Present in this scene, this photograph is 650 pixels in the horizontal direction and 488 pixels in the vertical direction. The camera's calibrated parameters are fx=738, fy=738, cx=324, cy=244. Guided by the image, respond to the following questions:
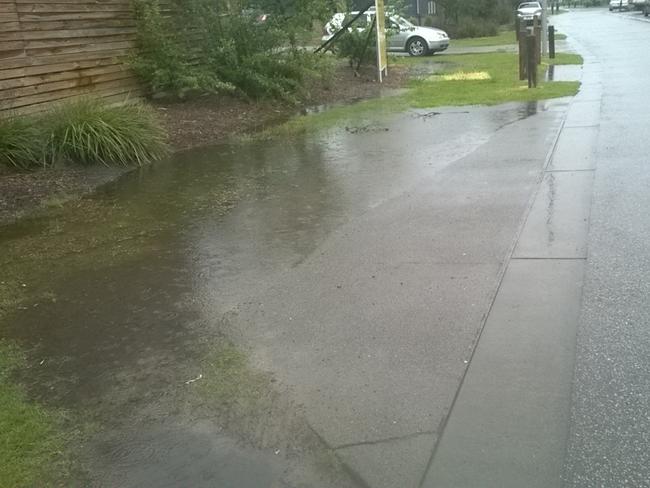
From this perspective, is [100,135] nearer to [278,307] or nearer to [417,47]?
[278,307]

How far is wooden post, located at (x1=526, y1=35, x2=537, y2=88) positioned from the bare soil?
3.64 metres

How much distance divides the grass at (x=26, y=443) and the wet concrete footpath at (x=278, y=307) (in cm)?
13

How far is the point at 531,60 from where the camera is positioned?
1602 centimetres

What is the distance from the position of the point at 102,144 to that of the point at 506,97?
28.3ft

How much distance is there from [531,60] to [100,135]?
988 cm

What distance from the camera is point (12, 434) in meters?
3.75

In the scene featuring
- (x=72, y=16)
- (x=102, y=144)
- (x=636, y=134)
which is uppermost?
(x=72, y=16)

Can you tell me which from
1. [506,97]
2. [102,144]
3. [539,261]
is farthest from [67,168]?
[506,97]

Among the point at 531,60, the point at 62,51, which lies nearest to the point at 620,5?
the point at 531,60

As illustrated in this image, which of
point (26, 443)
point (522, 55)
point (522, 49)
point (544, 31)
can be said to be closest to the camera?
point (26, 443)

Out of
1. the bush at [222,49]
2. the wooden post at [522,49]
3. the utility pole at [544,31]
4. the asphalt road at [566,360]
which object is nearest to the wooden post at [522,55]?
the wooden post at [522,49]

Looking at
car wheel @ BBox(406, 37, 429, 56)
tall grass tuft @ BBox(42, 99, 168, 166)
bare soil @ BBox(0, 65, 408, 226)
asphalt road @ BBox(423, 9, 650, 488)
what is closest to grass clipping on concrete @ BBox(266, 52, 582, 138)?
bare soil @ BBox(0, 65, 408, 226)

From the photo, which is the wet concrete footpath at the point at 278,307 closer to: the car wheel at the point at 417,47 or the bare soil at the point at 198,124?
the bare soil at the point at 198,124

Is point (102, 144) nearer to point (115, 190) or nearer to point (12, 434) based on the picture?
point (115, 190)
